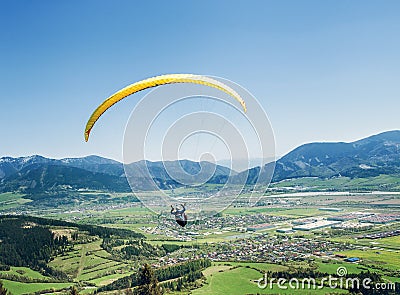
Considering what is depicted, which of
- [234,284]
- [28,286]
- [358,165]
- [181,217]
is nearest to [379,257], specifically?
[234,284]

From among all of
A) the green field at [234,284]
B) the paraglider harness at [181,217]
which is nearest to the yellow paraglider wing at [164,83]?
the paraglider harness at [181,217]

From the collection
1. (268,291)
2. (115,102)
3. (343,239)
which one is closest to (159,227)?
(343,239)

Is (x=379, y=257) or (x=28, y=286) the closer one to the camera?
(x=28, y=286)

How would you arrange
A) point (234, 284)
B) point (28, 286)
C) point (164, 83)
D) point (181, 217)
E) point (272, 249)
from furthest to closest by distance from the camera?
point (272, 249) → point (28, 286) → point (234, 284) → point (181, 217) → point (164, 83)

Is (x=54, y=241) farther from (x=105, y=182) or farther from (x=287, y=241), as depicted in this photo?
(x=105, y=182)

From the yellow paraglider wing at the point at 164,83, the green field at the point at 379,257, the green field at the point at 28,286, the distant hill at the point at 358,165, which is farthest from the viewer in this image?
the distant hill at the point at 358,165

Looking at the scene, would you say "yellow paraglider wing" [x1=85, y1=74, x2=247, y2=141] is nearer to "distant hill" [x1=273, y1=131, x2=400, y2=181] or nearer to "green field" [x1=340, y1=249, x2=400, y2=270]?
"green field" [x1=340, y1=249, x2=400, y2=270]

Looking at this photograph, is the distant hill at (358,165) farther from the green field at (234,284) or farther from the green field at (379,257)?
the green field at (234,284)

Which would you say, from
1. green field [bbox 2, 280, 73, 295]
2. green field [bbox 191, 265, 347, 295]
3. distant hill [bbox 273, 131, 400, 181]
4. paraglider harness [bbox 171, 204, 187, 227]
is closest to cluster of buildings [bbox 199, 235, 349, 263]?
green field [bbox 191, 265, 347, 295]

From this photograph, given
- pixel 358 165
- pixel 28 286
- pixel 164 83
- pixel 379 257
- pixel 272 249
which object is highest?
pixel 358 165

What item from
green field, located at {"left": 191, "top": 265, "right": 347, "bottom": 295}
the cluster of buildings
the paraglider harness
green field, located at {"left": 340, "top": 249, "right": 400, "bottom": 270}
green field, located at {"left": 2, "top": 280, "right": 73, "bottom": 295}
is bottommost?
green field, located at {"left": 2, "top": 280, "right": 73, "bottom": 295}

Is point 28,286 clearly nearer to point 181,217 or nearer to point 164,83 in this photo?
point 181,217
